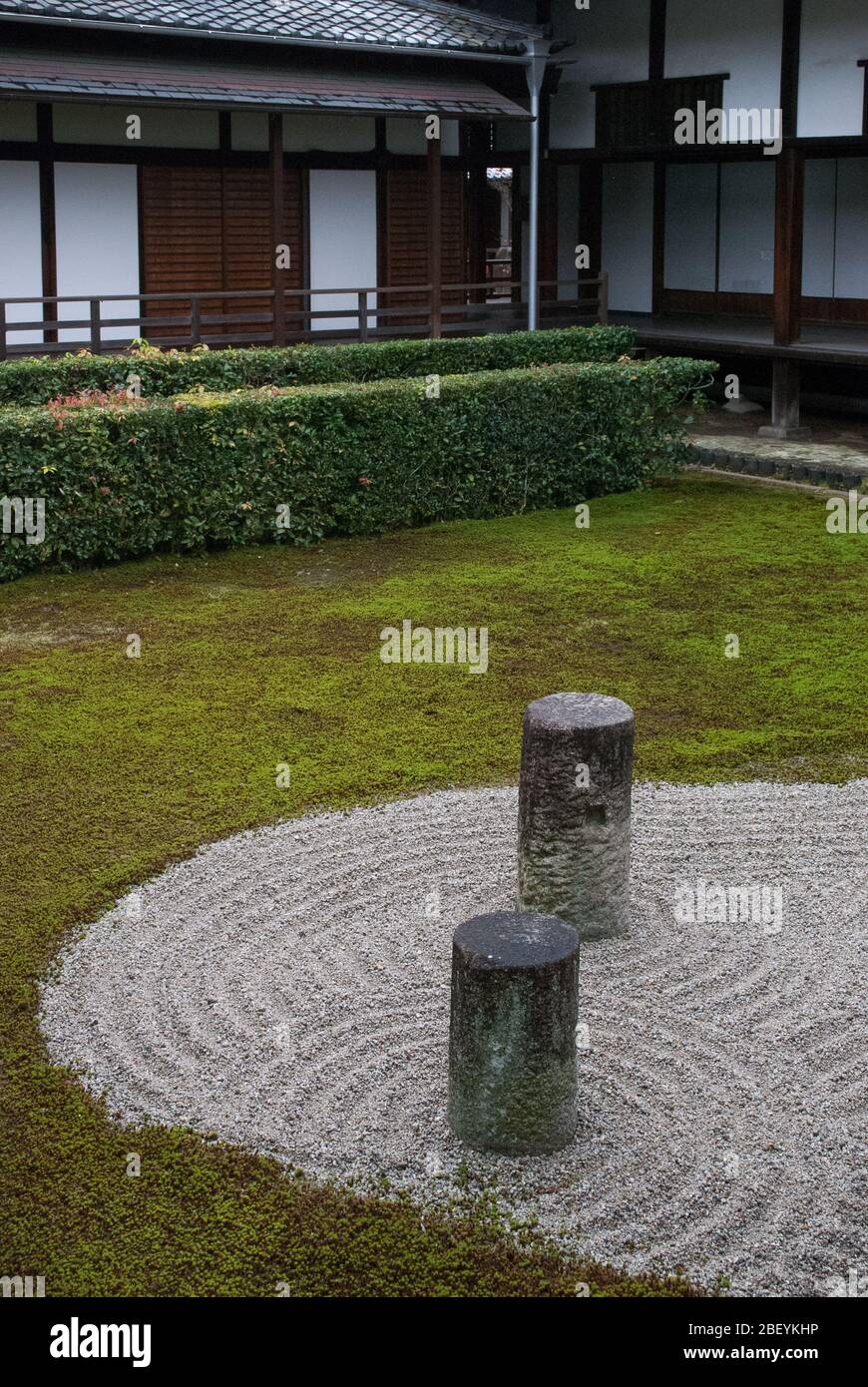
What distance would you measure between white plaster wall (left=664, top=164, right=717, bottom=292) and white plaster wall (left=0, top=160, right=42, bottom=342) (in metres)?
9.29

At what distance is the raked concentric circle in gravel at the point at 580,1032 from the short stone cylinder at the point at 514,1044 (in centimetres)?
10

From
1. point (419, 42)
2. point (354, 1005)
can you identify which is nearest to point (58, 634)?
point (354, 1005)

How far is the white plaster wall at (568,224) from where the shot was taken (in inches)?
930

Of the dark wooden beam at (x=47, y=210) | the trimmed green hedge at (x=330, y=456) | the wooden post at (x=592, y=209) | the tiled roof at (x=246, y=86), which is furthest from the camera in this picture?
the wooden post at (x=592, y=209)

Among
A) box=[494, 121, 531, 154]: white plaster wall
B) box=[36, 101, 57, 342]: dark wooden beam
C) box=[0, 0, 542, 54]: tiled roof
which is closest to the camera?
box=[0, 0, 542, 54]: tiled roof

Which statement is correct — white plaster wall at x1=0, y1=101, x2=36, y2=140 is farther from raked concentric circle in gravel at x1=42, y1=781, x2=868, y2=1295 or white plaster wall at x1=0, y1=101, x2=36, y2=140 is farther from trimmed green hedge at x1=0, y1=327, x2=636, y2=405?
raked concentric circle in gravel at x1=42, y1=781, x2=868, y2=1295

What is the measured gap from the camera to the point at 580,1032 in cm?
584

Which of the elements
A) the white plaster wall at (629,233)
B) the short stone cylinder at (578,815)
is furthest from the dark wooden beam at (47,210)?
the short stone cylinder at (578,815)

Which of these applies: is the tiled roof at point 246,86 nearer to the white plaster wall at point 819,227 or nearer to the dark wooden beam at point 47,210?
the dark wooden beam at point 47,210

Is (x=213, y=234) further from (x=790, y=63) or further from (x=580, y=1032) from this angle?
(x=580, y=1032)

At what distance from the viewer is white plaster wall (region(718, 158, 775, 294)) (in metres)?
21.5

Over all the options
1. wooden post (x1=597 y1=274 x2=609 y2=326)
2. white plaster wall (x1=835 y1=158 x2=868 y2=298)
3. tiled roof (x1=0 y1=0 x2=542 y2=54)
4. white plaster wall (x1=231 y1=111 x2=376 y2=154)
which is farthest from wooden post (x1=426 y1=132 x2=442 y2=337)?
white plaster wall (x1=835 y1=158 x2=868 y2=298)

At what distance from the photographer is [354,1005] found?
6.03 metres

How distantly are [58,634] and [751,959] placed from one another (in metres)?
6.24
